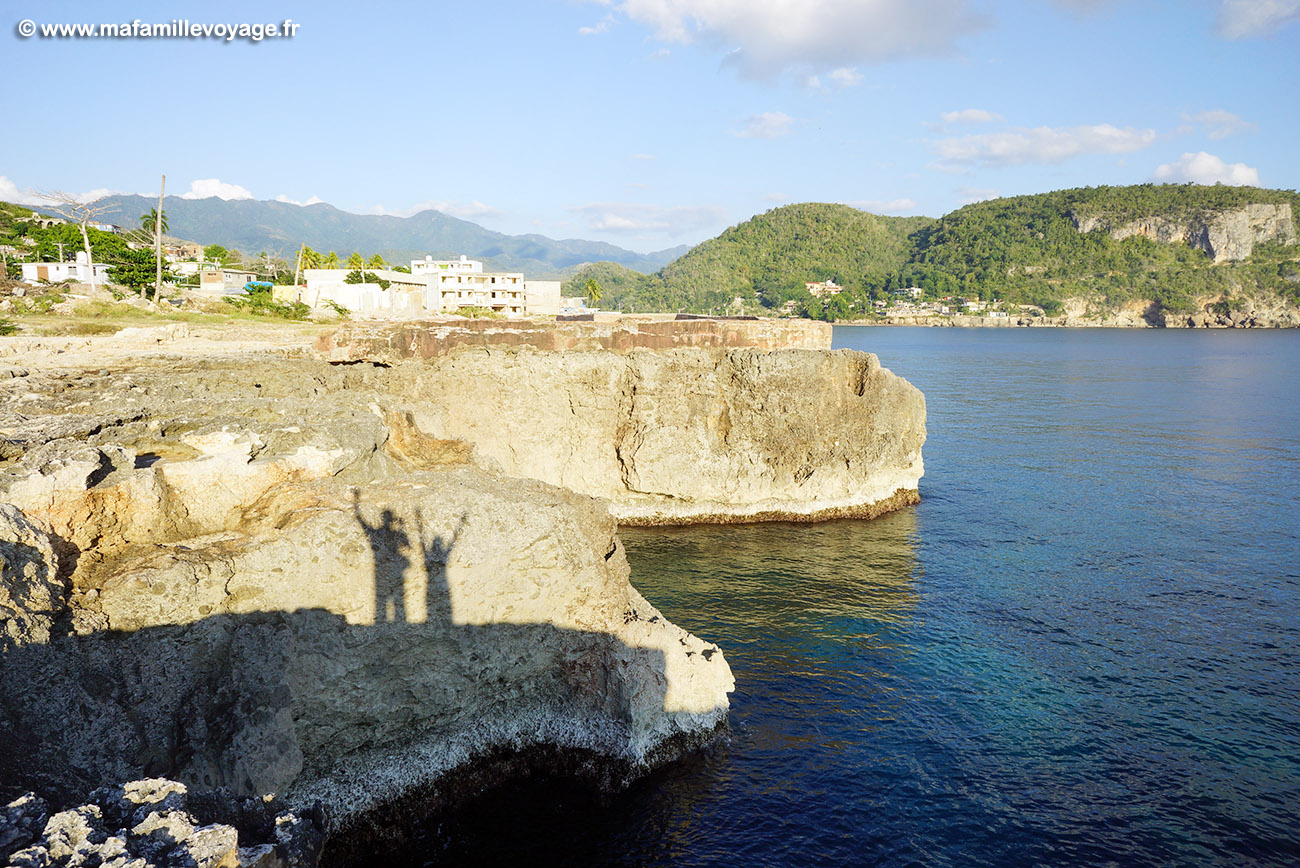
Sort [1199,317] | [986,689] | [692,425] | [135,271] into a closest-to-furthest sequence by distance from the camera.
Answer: [986,689]
[692,425]
[135,271]
[1199,317]

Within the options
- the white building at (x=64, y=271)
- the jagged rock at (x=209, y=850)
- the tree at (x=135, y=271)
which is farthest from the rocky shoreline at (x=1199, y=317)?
the jagged rock at (x=209, y=850)

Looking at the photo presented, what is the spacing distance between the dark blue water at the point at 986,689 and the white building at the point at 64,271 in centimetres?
5090

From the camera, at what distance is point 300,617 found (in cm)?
1084

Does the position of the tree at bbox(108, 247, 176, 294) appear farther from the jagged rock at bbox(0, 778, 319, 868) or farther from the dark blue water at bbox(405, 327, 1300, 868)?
the jagged rock at bbox(0, 778, 319, 868)

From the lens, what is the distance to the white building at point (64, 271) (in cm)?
5472

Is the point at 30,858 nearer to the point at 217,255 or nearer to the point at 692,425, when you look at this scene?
the point at 692,425

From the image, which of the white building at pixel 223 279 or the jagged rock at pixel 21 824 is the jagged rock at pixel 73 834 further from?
the white building at pixel 223 279

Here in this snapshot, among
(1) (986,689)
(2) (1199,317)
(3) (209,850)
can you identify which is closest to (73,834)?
(3) (209,850)

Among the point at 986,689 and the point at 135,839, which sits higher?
the point at 135,839

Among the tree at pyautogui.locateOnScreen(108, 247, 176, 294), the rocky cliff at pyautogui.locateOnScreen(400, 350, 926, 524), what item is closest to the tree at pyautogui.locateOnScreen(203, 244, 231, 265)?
the tree at pyautogui.locateOnScreen(108, 247, 176, 294)

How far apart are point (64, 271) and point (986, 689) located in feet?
226

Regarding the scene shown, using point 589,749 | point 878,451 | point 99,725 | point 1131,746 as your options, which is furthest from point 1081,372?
point 99,725

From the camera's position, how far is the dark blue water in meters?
11.8

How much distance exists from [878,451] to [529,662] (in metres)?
19.9
